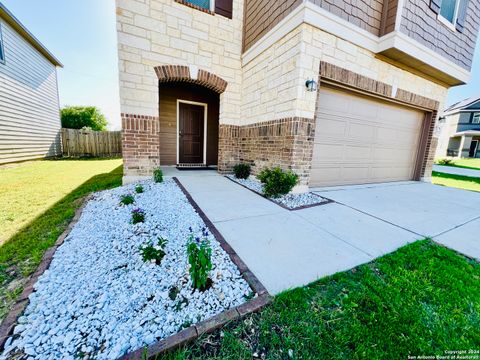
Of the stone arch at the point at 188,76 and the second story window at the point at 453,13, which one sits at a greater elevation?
the second story window at the point at 453,13

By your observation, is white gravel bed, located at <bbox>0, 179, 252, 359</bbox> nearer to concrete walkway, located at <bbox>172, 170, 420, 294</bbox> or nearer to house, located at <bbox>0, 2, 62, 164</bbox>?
concrete walkway, located at <bbox>172, 170, 420, 294</bbox>

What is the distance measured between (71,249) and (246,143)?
14.0ft

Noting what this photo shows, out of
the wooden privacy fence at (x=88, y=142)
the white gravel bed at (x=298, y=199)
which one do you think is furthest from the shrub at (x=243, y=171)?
the wooden privacy fence at (x=88, y=142)

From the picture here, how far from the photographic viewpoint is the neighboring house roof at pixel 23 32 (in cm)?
669

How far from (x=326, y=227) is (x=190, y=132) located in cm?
568

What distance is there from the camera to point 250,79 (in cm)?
511

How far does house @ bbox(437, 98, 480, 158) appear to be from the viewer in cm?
2258

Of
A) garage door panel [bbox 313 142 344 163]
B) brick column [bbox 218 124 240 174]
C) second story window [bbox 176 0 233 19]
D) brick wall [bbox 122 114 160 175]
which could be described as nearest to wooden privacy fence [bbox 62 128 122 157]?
brick wall [bbox 122 114 160 175]

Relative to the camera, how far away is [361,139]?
4.82 meters

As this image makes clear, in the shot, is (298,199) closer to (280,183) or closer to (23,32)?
(280,183)

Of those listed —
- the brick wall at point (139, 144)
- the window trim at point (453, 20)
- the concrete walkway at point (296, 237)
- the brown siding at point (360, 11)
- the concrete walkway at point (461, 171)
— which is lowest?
the concrete walkway at point (296, 237)

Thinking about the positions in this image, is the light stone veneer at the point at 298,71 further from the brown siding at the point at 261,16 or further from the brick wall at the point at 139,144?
the brick wall at the point at 139,144

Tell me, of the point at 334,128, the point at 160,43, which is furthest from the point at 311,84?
the point at 160,43

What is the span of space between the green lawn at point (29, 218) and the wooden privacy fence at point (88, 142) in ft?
20.2
